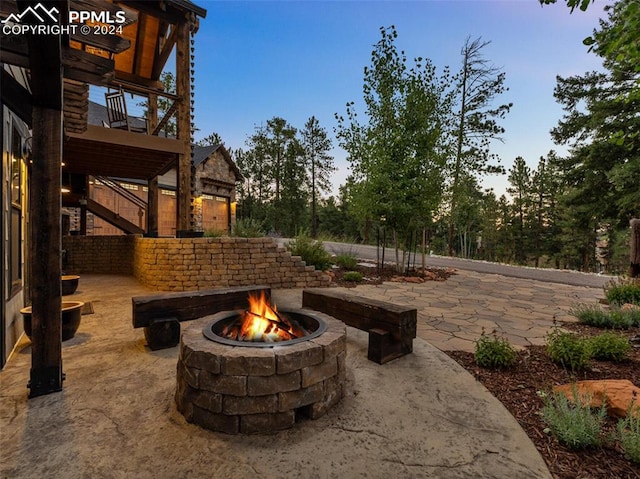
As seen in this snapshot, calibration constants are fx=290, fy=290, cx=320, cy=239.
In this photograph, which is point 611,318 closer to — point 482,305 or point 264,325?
point 482,305

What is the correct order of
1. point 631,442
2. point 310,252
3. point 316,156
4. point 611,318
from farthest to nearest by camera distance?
point 316,156 < point 310,252 < point 611,318 < point 631,442

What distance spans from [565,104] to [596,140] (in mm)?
2244

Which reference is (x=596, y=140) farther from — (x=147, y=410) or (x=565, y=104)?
(x=147, y=410)

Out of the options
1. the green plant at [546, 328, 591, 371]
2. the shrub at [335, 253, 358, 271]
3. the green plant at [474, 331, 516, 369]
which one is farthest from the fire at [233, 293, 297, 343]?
the shrub at [335, 253, 358, 271]

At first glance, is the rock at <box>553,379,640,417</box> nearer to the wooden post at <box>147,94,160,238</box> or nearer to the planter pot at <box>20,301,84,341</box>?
the planter pot at <box>20,301,84,341</box>

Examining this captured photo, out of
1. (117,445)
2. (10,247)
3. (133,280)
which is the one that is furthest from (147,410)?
(133,280)

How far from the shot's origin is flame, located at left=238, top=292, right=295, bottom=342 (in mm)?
2227

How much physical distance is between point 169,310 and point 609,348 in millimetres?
4494

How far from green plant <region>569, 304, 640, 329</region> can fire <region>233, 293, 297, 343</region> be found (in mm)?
4204

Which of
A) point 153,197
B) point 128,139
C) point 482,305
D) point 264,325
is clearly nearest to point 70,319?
point 264,325

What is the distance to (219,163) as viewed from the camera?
61.1 feet

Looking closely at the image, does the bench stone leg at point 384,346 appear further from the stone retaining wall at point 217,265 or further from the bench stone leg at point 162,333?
the stone retaining wall at point 217,265

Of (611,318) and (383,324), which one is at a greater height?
(383,324)

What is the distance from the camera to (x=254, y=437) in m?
1.78
